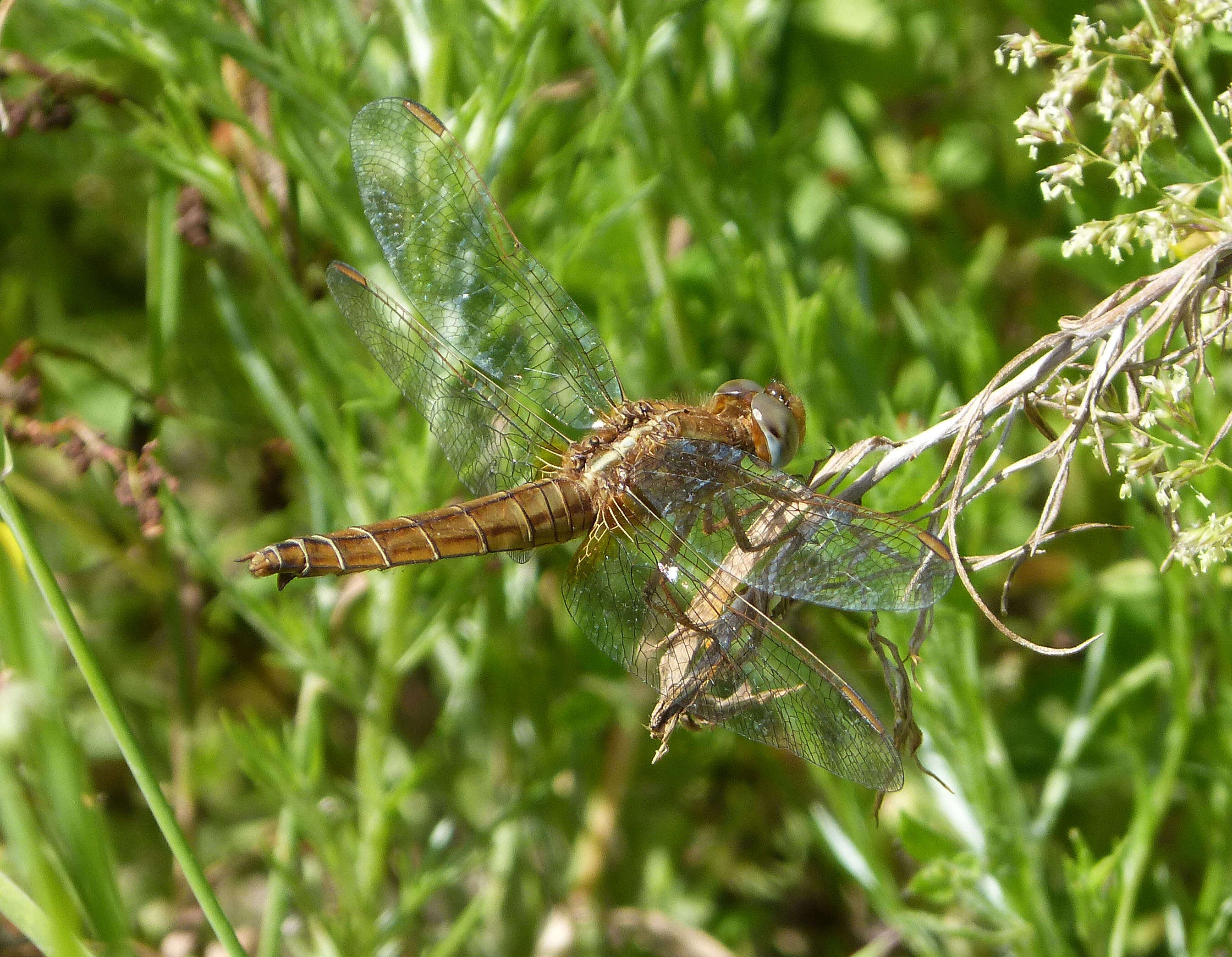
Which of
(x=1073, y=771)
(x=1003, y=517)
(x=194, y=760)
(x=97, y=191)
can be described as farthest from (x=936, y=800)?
(x=97, y=191)

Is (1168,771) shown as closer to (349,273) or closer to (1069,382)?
(1069,382)

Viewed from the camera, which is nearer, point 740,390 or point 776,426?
point 776,426

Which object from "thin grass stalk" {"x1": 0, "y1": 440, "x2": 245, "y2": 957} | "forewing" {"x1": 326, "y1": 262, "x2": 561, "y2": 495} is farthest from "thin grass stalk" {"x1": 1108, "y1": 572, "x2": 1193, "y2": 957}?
"thin grass stalk" {"x1": 0, "y1": 440, "x2": 245, "y2": 957}

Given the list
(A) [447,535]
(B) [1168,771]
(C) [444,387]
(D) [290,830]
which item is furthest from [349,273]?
(B) [1168,771]

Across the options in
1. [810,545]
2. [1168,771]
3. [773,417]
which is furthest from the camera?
[773,417]

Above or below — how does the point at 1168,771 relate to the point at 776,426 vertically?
below

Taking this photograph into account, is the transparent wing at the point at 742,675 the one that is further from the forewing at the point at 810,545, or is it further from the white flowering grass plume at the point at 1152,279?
the white flowering grass plume at the point at 1152,279

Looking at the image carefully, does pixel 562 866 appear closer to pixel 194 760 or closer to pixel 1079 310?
pixel 194 760
